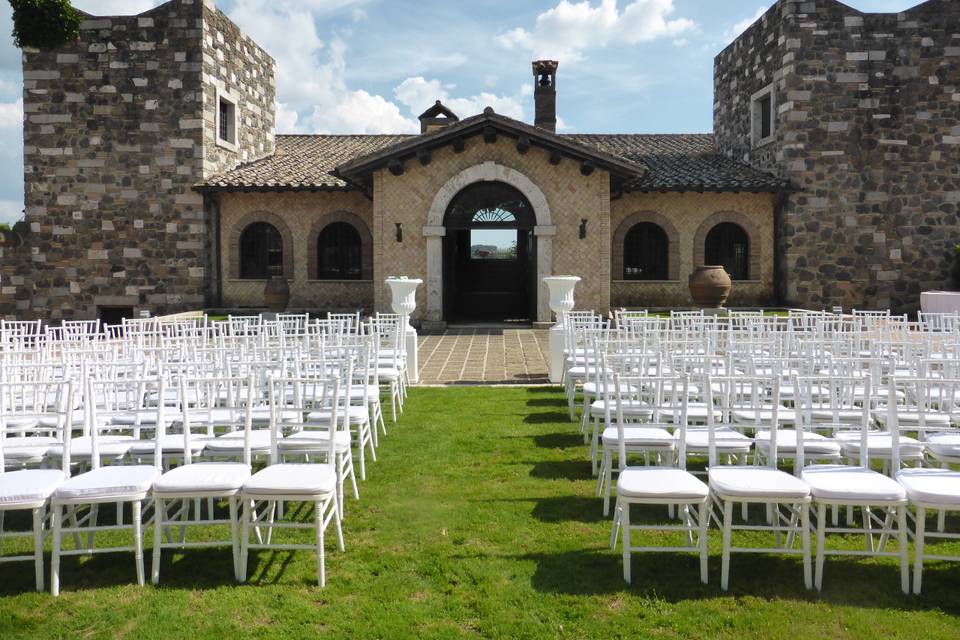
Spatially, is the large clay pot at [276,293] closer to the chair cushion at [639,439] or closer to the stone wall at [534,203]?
the stone wall at [534,203]

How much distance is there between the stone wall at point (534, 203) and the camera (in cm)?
1614

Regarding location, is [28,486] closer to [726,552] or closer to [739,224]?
[726,552]

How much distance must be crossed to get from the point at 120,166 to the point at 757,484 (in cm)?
1736

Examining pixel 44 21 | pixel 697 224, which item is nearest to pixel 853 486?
pixel 697 224

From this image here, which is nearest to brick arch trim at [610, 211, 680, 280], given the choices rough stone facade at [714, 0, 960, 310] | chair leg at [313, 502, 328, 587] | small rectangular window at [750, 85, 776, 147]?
rough stone facade at [714, 0, 960, 310]

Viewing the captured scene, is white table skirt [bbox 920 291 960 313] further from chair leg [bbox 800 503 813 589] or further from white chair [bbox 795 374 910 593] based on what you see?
chair leg [bbox 800 503 813 589]

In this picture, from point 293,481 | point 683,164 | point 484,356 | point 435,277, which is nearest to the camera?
point 293,481

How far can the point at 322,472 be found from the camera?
3.90 m

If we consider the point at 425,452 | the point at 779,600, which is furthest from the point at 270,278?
the point at 779,600

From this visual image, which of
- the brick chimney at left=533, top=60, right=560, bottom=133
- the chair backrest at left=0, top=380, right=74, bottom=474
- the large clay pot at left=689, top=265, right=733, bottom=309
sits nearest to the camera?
the chair backrest at left=0, top=380, right=74, bottom=474

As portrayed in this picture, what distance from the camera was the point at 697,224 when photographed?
59.4 feet

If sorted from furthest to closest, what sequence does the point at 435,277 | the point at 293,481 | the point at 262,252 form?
the point at 262,252, the point at 435,277, the point at 293,481

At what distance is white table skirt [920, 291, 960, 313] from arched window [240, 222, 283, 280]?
49.0 ft

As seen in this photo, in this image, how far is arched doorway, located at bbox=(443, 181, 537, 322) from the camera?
16391 millimetres
